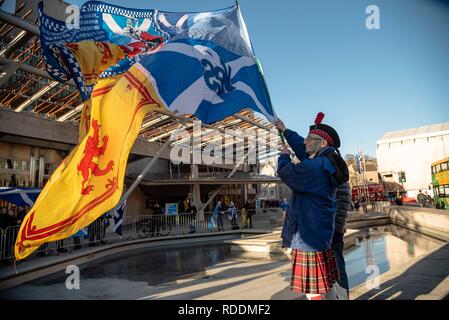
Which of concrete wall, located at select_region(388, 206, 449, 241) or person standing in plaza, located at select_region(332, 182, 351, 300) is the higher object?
person standing in plaza, located at select_region(332, 182, 351, 300)

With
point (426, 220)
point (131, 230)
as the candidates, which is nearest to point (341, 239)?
point (426, 220)

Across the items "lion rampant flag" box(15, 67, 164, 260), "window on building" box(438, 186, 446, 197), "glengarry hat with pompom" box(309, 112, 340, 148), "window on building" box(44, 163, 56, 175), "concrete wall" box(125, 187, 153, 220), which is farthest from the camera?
"concrete wall" box(125, 187, 153, 220)

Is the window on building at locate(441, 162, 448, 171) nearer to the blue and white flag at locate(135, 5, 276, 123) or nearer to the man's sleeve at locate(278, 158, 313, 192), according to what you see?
the blue and white flag at locate(135, 5, 276, 123)

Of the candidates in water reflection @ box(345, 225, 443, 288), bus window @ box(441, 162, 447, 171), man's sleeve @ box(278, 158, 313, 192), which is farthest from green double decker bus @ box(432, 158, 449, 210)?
man's sleeve @ box(278, 158, 313, 192)

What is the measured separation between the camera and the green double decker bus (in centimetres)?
1909

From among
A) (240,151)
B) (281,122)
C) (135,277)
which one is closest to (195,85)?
(281,122)

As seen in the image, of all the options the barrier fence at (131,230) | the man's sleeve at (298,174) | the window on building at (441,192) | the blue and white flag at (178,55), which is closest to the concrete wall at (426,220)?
the window on building at (441,192)

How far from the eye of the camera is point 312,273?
2.38 m

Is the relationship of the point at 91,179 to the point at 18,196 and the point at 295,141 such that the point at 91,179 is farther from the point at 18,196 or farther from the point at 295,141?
the point at 18,196

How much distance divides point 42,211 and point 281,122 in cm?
264

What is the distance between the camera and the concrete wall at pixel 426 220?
31.2 feet

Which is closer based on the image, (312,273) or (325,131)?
(312,273)

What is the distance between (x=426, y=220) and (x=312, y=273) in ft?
38.0

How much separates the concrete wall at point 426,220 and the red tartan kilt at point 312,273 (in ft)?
28.9
